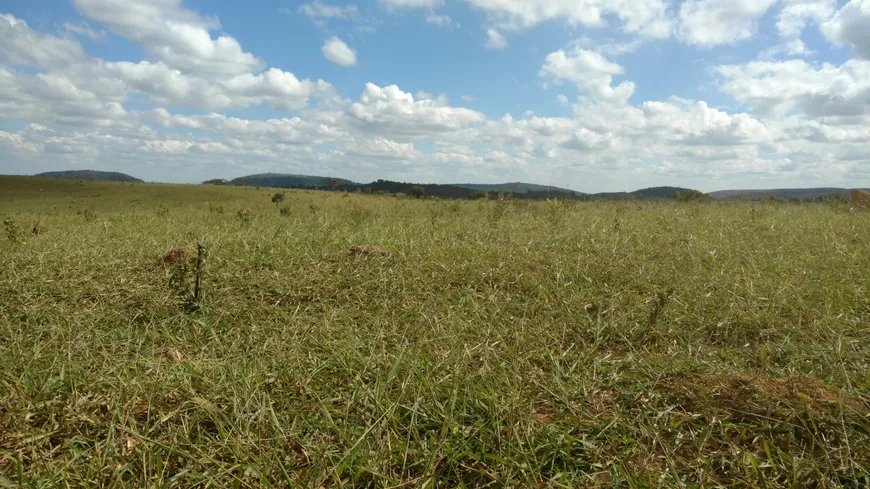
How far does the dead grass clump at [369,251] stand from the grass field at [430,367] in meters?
0.09

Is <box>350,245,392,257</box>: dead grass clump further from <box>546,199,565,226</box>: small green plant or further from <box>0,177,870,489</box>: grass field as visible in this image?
<box>546,199,565,226</box>: small green plant

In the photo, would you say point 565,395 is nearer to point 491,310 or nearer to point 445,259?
point 491,310

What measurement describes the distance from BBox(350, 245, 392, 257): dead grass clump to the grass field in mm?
86

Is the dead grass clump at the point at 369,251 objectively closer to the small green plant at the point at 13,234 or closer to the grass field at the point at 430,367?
the grass field at the point at 430,367

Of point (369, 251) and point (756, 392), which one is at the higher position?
point (369, 251)

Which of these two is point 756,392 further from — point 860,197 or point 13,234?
point 860,197

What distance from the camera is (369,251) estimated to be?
448cm

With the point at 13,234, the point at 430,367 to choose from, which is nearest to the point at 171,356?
the point at 430,367

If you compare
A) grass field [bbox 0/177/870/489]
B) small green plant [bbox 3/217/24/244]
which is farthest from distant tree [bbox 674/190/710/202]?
small green plant [bbox 3/217/24/244]

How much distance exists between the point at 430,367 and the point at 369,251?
230 cm

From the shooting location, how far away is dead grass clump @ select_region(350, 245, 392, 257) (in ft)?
14.6

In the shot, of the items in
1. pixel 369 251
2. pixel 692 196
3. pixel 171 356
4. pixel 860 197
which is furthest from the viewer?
pixel 692 196

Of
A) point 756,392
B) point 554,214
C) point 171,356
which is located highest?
point 554,214

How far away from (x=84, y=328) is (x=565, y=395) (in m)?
2.89
